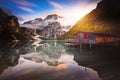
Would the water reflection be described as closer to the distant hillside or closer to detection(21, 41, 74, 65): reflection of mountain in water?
detection(21, 41, 74, 65): reflection of mountain in water

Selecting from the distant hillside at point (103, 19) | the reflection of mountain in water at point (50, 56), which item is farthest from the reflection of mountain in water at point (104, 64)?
the distant hillside at point (103, 19)

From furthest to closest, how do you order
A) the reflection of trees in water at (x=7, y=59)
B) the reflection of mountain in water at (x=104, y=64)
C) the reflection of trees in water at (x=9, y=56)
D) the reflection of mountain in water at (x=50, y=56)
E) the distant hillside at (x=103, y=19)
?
the distant hillside at (x=103, y=19) < the reflection of mountain in water at (x=50, y=56) < the reflection of trees in water at (x=9, y=56) < the reflection of trees in water at (x=7, y=59) < the reflection of mountain in water at (x=104, y=64)

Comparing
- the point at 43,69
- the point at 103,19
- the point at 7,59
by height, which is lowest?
the point at 43,69

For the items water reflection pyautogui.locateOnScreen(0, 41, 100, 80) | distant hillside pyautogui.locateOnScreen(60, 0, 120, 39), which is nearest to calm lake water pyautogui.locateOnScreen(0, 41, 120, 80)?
water reflection pyautogui.locateOnScreen(0, 41, 100, 80)

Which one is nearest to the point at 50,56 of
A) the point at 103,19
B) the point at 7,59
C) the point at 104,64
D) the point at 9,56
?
the point at 9,56

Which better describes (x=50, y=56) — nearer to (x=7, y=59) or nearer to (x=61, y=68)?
(x=7, y=59)

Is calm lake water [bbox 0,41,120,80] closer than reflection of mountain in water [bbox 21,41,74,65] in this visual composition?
→ Yes

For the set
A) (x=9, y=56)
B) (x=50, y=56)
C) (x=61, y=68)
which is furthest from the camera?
(x=50, y=56)

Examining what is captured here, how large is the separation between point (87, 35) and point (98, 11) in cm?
3119

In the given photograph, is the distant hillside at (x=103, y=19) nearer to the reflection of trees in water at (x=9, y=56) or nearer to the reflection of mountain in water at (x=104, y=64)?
the reflection of trees in water at (x=9, y=56)

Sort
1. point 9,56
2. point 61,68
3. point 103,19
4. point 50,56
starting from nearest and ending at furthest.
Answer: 1. point 61,68
2. point 9,56
3. point 50,56
4. point 103,19

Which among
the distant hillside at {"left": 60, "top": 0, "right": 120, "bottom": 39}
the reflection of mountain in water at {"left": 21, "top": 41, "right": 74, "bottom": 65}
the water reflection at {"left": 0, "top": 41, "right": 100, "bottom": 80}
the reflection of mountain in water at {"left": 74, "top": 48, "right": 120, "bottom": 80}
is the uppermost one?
the distant hillside at {"left": 60, "top": 0, "right": 120, "bottom": 39}

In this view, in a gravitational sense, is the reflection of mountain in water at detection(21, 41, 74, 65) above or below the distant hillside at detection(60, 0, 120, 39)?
below

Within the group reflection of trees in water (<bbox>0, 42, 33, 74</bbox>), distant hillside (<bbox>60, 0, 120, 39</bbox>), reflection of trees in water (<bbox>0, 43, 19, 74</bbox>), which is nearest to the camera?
reflection of trees in water (<bbox>0, 43, 19, 74</bbox>)
